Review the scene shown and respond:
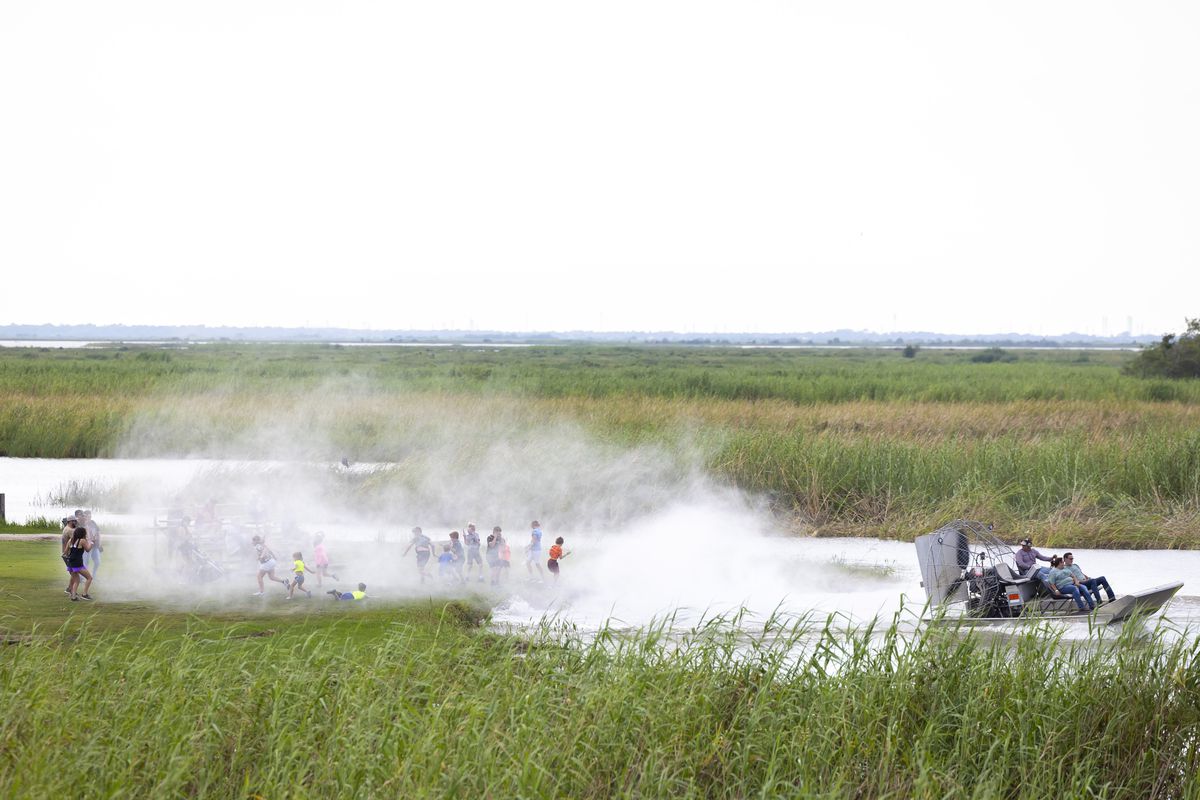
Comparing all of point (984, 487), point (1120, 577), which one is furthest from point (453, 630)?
point (984, 487)

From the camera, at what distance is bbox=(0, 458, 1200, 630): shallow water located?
51.0 feet

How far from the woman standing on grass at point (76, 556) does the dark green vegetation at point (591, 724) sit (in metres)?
3.12

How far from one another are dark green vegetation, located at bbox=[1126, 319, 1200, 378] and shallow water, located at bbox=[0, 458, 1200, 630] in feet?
131

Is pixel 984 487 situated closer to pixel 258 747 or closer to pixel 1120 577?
pixel 1120 577

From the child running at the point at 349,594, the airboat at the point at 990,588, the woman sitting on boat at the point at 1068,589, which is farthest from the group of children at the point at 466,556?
the woman sitting on boat at the point at 1068,589

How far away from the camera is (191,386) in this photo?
42750 mm

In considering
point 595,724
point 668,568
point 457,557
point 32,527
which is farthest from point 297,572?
point 32,527

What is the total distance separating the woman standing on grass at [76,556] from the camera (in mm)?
13391

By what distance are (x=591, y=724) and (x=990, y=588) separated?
7.82 meters

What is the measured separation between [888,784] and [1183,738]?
2660mm

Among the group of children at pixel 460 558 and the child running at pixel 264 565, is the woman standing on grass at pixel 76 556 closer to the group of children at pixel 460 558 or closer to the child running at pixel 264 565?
the child running at pixel 264 565

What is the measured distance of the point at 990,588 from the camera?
14.5 metres

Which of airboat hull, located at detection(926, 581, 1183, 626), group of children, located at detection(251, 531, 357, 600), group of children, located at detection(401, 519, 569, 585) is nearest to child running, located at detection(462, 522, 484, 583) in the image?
group of children, located at detection(401, 519, 569, 585)

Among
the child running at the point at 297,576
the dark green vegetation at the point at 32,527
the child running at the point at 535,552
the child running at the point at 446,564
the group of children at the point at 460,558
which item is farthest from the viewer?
the dark green vegetation at the point at 32,527
